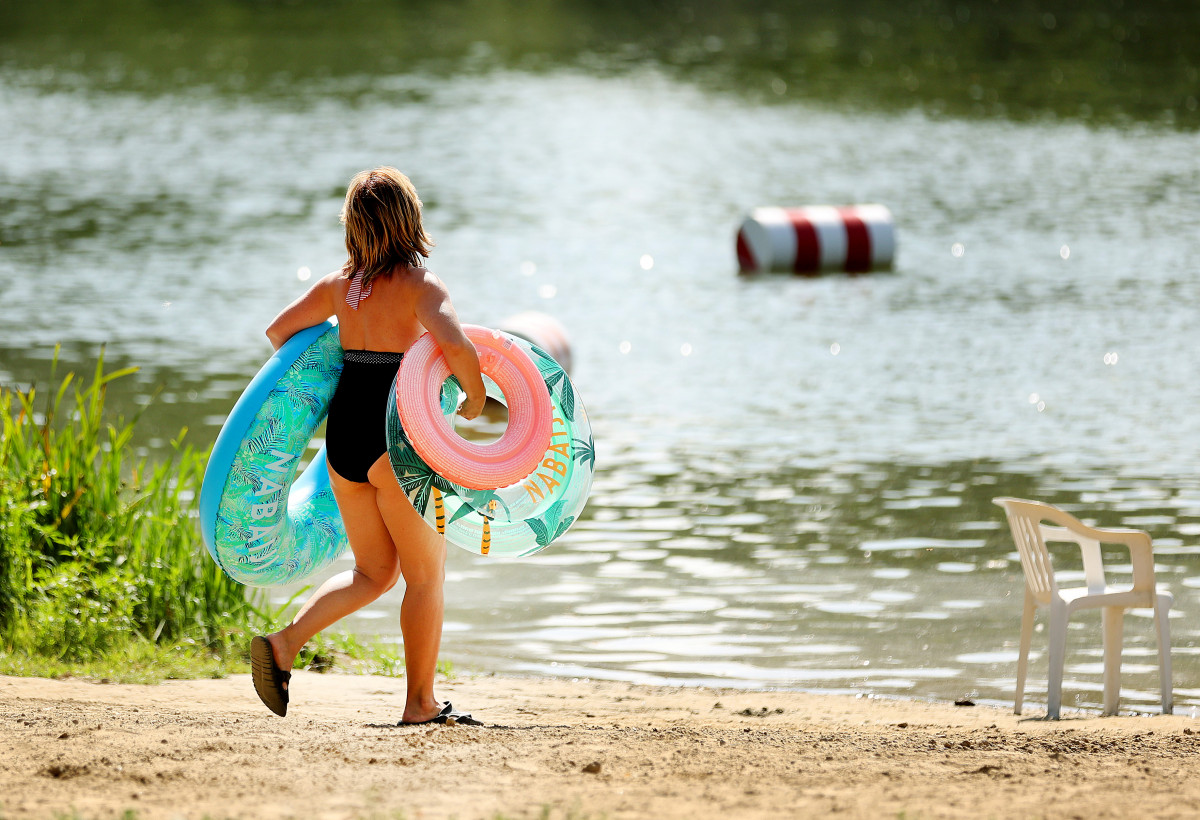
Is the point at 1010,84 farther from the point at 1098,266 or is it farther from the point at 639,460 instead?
the point at 639,460

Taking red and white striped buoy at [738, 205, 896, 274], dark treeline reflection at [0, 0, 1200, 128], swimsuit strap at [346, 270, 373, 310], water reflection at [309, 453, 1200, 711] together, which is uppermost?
dark treeline reflection at [0, 0, 1200, 128]

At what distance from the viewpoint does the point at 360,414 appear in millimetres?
4746

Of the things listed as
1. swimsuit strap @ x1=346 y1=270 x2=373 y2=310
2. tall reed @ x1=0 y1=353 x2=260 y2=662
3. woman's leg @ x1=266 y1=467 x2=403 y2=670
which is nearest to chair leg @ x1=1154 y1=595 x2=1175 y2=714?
woman's leg @ x1=266 y1=467 x2=403 y2=670

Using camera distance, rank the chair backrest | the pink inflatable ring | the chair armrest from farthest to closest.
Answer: the chair backrest
the chair armrest
the pink inflatable ring

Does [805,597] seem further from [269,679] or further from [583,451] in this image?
[269,679]

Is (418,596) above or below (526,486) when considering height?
below

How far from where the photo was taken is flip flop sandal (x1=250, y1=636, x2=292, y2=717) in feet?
15.7

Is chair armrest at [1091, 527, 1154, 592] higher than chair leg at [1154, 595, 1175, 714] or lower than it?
higher

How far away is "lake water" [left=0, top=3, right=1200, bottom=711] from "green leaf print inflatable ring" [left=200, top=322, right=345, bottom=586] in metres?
1.58

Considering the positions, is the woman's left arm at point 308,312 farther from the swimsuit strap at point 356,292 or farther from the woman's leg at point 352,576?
the woman's leg at point 352,576

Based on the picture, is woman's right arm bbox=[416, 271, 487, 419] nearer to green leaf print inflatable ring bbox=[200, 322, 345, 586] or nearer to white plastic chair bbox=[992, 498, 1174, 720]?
green leaf print inflatable ring bbox=[200, 322, 345, 586]

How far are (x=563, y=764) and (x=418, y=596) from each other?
84 cm

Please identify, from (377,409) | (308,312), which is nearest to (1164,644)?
(377,409)

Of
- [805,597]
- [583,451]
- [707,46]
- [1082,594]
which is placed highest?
[707,46]
